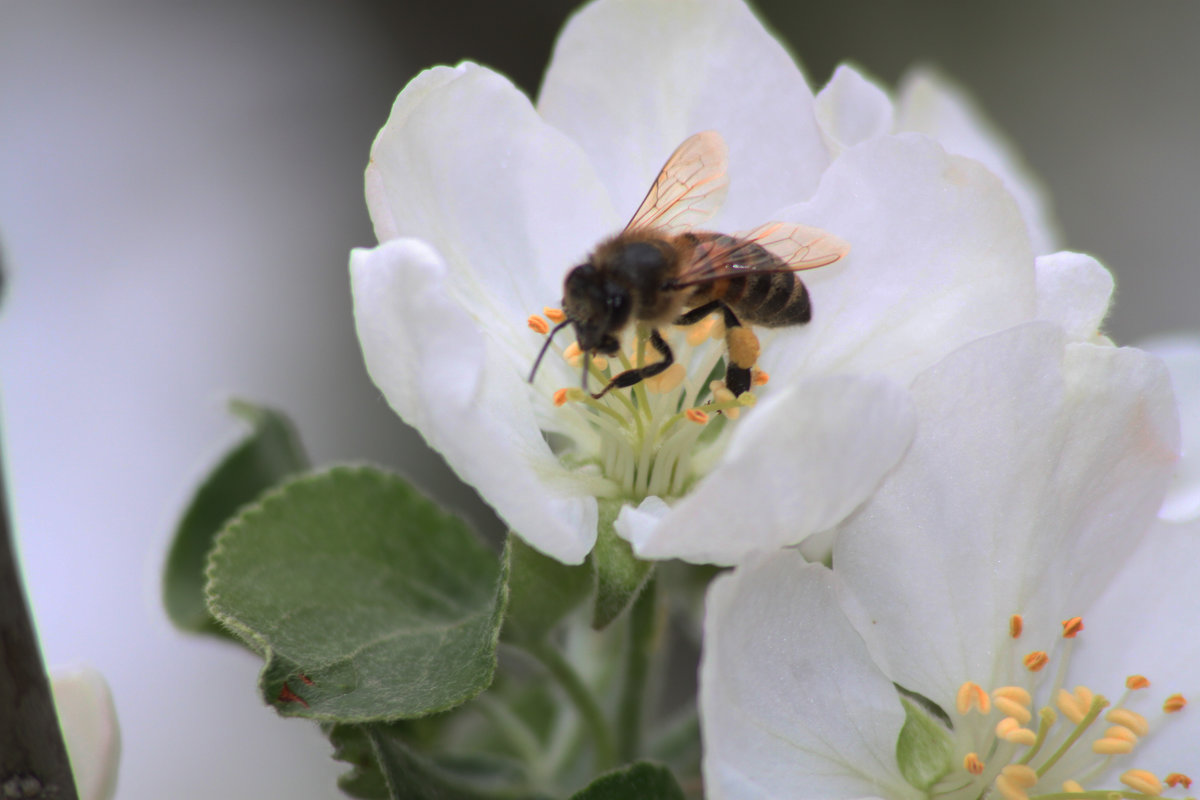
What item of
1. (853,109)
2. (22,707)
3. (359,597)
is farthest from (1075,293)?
(22,707)

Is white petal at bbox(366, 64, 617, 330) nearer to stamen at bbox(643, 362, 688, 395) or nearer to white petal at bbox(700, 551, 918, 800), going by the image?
stamen at bbox(643, 362, 688, 395)

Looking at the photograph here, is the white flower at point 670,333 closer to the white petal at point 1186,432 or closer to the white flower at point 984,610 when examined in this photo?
the white flower at point 984,610

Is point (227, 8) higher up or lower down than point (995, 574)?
higher up

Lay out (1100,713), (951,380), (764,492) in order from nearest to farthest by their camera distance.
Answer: (764,492) < (951,380) < (1100,713)

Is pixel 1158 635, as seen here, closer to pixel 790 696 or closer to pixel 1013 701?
pixel 1013 701

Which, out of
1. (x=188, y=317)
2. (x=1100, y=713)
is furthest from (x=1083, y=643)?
(x=188, y=317)

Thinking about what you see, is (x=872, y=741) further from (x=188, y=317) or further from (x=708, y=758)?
(x=188, y=317)

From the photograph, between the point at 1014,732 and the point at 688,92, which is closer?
the point at 1014,732

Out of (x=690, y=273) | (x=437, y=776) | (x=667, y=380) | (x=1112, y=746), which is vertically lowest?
(x=437, y=776)
